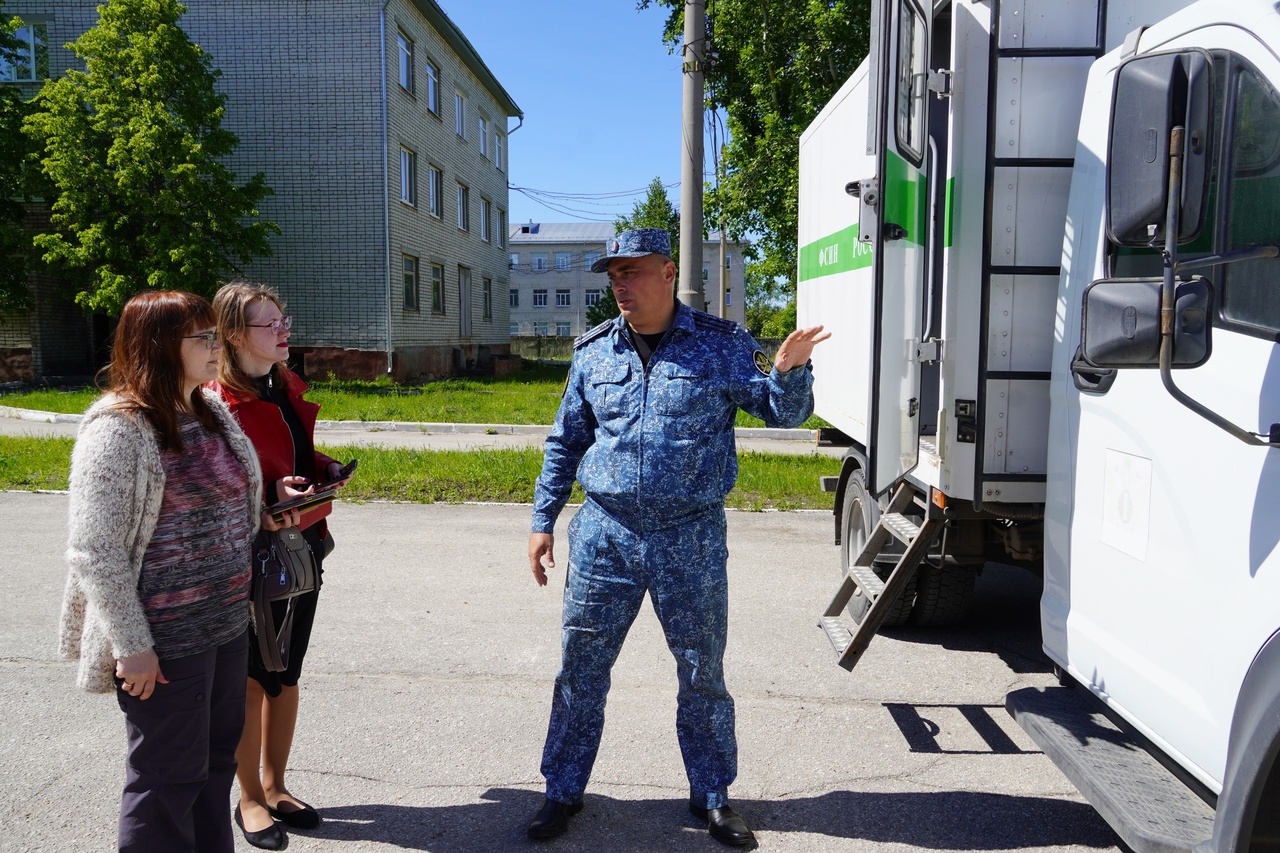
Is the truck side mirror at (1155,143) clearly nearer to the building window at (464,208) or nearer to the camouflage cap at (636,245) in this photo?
the camouflage cap at (636,245)

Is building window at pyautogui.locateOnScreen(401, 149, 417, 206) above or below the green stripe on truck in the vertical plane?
above

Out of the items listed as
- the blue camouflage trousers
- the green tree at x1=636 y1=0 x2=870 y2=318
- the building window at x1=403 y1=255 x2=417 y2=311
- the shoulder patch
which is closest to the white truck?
the shoulder patch

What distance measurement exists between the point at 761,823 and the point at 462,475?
22.1 feet

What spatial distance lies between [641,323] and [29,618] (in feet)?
13.8

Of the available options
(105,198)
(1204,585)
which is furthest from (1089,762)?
(105,198)

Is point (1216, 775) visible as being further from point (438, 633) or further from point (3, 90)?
point (3, 90)

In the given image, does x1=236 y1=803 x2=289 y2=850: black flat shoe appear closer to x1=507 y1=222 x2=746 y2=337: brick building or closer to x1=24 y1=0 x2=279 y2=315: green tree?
x1=24 y1=0 x2=279 y2=315: green tree

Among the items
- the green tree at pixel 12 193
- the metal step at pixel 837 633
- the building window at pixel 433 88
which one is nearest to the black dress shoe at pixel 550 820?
the metal step at pixel 837 633

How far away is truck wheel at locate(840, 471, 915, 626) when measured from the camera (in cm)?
480

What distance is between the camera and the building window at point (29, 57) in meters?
20.9

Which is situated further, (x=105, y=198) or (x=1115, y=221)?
(x=105, y=198)

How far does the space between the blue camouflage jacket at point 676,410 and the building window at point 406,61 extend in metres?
21.3

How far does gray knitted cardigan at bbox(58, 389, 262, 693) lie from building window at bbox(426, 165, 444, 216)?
23313 millimetres

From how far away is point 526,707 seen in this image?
415cm
